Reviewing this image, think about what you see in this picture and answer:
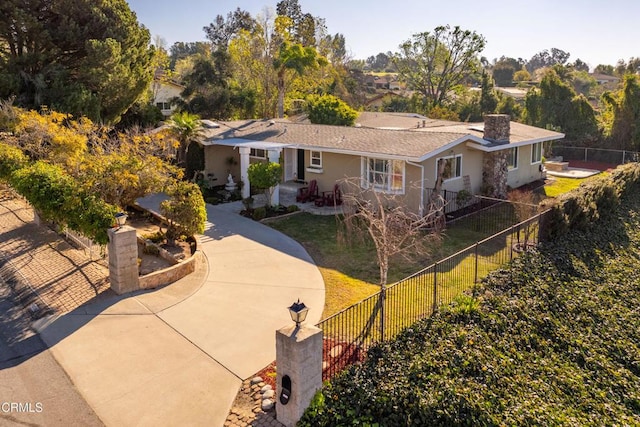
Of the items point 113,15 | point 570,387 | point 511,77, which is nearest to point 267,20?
point 113,15

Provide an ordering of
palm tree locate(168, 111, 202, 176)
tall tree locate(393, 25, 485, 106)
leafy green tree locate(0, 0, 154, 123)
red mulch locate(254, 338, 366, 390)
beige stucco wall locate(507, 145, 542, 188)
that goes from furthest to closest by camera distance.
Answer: tall tree locate(393, 25, 485, 106) < beige stucco wall locate(507, 145, 542, 188) < leafy green tree locate(0, 0, 154, 123) < palm tree locate(168, 111, 202, 176) < red mulch locate(254, 338, 366, 390)

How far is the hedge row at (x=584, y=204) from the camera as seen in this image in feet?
47.1

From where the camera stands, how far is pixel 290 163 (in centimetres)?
2270

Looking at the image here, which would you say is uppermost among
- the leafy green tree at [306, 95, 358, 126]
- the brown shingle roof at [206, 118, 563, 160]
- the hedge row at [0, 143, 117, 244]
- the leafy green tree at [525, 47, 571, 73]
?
the leafy green tree at [525, 47, 571, 73]

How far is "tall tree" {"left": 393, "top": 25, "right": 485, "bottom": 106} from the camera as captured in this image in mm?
50875

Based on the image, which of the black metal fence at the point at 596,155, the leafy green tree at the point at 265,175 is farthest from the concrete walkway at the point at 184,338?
the black metal fence at the point at 596,155

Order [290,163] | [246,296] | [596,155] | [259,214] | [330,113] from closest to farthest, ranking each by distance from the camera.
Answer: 1. [246,296]
2. [259,214]
3. [290,163]
4. [330,113]
5. [596,155]

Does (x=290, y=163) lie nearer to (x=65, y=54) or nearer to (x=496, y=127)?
(x=496, y=127)

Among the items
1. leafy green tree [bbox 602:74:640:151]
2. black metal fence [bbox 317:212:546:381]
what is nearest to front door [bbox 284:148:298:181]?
black metal fence [bbox 317:212:546:381]

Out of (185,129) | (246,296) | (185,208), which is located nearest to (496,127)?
(185,129)

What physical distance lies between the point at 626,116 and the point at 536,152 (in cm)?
1329

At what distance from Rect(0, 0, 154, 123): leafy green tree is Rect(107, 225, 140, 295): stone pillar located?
14.8 meters

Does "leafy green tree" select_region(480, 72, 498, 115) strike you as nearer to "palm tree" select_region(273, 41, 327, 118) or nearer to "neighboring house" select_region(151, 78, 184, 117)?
"palm tree" select_region(273, 41, 327, 118)

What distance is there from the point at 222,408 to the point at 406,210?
11.8m
